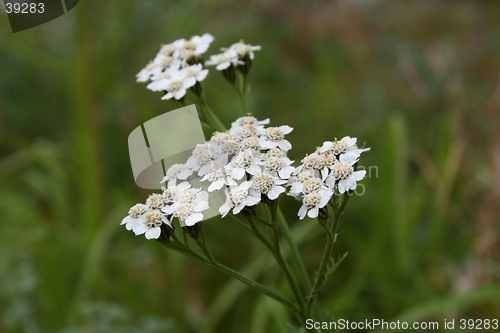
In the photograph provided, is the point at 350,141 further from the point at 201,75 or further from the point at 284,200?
the point at 284,200

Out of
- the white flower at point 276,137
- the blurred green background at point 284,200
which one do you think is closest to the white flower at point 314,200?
the white flower at point 276,137

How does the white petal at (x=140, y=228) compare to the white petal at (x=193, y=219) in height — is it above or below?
above

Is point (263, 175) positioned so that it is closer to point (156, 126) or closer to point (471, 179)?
point (156, 126)

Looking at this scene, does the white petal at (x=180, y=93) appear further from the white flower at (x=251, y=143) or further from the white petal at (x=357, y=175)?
the white petal at (x=357, y=175)

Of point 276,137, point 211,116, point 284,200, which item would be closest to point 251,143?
point 276,137

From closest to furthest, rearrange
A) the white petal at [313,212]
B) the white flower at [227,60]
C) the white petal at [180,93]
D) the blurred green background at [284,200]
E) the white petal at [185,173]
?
the white petal at [313,212], the white petal at [185,173], the white petal at [180,93], the white flower at [227,60], the blurred green background at [284,200]

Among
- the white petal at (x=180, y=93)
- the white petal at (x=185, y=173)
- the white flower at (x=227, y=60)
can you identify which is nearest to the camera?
the white petal at (x=185, y=173)

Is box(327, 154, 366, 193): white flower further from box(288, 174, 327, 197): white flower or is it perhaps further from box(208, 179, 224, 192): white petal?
box(208, 179, 224, 192): white petal

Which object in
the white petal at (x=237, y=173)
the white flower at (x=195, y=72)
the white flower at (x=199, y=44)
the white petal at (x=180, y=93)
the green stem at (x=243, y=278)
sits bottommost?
the green stem at (x=243, y=278)
